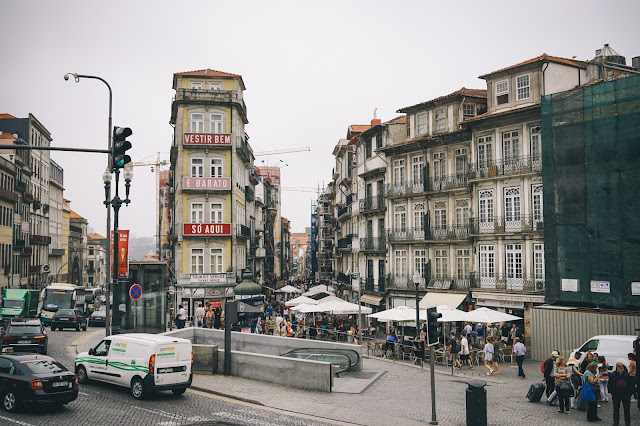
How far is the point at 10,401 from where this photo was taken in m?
14.3

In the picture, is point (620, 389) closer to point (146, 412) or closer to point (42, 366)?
point (146, 412)

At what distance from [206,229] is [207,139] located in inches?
280

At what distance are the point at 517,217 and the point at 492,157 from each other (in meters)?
4.03

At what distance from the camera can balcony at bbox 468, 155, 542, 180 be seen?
34.0 m

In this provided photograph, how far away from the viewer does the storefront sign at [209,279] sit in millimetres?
46875

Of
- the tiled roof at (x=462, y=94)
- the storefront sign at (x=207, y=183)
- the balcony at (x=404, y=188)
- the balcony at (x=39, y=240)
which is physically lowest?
the balcony at (x=39, y=240)

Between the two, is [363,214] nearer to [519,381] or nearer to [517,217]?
[517,217]

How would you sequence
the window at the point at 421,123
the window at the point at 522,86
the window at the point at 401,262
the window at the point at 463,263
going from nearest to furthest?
the window at the point at 522,86
the window at the point at 463,263
the window at the point at 421,123
the window at the point at 401,262

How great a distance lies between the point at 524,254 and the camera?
113ft

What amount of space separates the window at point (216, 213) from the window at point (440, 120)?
1843cm

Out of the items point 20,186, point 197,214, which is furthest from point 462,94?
point 20,186

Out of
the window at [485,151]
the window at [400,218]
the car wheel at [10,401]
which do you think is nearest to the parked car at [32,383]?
the car wheel at [10,401]

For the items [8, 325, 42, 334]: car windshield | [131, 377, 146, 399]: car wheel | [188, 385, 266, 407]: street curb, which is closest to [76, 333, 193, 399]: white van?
[131, 377, 146, 399]: car wheel

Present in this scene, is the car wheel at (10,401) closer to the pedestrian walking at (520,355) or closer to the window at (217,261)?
the pedestrian walking at (520,355)
